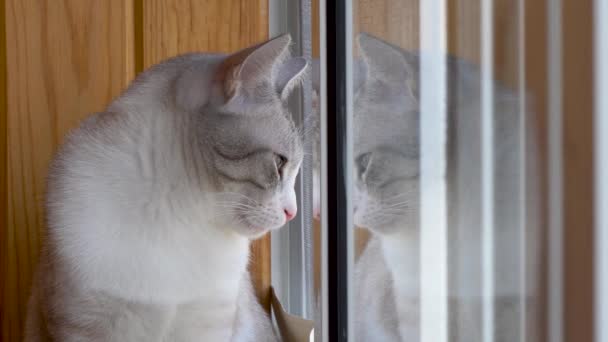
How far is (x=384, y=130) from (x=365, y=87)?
5cm

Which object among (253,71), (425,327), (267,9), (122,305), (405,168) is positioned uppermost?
(267,9)

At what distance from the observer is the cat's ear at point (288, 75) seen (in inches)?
43.7

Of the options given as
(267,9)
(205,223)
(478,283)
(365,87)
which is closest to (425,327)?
(478,283)

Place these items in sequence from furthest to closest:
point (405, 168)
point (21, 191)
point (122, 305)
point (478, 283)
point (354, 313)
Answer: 1. point (21, 191)
2. point (122, 305)
3. point (354, 313)
4. point (405, 168)
5. point (478, 283)

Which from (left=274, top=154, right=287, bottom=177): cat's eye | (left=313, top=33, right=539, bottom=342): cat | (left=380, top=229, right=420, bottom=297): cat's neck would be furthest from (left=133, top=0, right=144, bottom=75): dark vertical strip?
(left=380, top=229, right=420, bottom=297): cat's neck

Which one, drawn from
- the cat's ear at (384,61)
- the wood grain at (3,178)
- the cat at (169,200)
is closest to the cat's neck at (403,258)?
the cat's ear at (384,61)

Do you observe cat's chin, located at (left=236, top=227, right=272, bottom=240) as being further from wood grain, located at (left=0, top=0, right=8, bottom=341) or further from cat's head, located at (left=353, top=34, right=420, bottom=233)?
wood grain, located at (left=0, top=0, right=8, bottom=341)

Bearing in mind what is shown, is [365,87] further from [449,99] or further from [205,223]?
[205,223]

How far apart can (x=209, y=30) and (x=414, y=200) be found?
1088 millimetres

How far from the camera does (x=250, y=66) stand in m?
1.04

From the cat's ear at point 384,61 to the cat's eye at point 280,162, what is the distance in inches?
20.6

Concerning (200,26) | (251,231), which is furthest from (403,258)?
(200,26)

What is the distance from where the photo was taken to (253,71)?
3.43ft

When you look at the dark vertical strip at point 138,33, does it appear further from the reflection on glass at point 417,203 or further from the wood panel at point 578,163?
the wood panel at point 578,163
